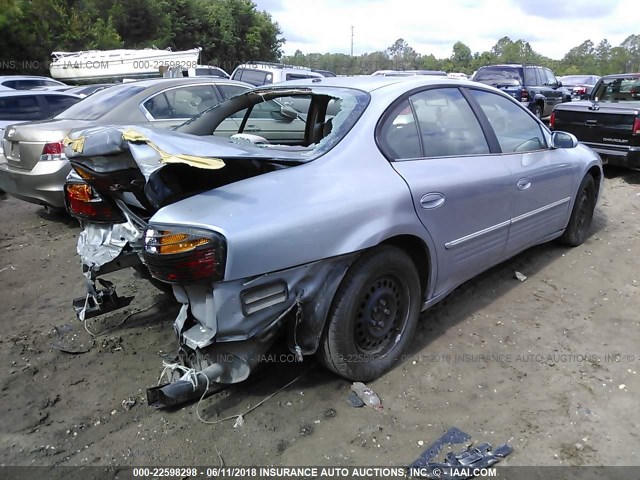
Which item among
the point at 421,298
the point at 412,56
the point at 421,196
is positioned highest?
the point at 412,56

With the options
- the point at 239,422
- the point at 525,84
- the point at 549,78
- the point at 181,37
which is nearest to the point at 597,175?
the point at 239,422

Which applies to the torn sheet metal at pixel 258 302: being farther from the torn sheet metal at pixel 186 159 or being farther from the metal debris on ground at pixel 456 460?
the metal debris on ground at pixel 456 460

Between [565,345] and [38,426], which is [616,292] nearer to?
[565,345]

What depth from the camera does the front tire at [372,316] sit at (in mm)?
2738

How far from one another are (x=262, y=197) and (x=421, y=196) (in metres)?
1.04

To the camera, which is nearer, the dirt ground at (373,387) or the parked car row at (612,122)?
the dirt ground at (373,387)

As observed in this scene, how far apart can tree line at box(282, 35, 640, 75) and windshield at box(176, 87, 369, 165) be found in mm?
49063

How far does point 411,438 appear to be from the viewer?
8.38ft

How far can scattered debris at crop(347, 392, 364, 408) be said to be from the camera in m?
2.79

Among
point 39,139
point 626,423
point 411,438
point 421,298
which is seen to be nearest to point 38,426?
point 411,438

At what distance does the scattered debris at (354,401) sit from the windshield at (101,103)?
466cm

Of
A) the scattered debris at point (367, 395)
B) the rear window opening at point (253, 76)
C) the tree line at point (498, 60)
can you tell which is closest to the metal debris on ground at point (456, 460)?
the scattered debris at point (367, 395)

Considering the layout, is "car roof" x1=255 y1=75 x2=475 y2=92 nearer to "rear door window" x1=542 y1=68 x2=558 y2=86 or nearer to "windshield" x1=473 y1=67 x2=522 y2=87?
"windshield" x1=473 y1=67 x2=522 y2=87

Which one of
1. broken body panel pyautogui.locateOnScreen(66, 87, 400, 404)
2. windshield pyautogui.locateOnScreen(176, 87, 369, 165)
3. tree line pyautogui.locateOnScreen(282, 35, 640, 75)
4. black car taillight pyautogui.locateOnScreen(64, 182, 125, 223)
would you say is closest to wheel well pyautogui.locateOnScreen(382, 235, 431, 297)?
broken body panel pyautogui.locateOnScreen(66, 87, 400, 404)
